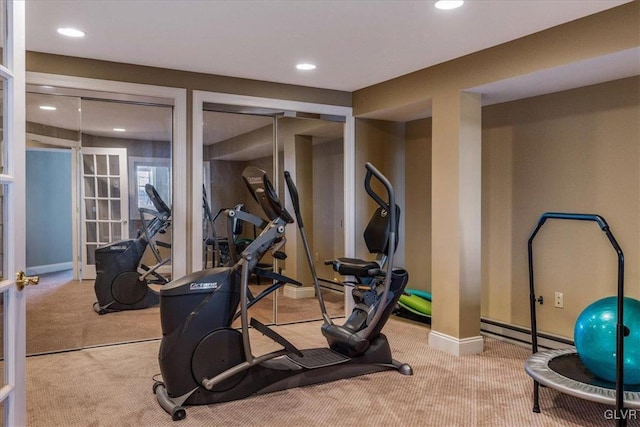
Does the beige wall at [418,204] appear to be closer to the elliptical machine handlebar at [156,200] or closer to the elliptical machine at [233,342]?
the elliptical machine at [233,342]

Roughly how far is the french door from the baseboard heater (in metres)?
3.70

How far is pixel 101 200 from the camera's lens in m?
4.11

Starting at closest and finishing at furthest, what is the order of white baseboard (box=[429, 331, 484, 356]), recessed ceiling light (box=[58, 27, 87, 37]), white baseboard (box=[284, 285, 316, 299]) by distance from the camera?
recessed ceiling light (box=[58, 27, 87, 37]), white baseboard (box=[429, 331, 484, 356]), white baseboard (box=[284, 285, 316, 299])

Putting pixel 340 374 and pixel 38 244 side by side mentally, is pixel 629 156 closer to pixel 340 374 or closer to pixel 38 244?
pixel 340 374

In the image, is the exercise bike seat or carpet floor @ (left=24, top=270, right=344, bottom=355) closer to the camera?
the exercise bike seat

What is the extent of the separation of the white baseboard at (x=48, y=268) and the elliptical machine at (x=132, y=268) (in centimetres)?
23

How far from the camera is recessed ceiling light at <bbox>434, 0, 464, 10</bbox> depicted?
2.76 m

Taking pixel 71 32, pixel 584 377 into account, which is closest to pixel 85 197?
pixel 71 32

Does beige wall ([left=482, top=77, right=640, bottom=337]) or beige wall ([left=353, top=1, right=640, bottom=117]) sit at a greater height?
beige wall ([left=353, top=1, right=640, bottom=117])

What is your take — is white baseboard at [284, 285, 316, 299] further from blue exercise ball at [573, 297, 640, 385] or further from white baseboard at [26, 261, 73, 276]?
blue exercise ball at [573, 297, 640, 385]

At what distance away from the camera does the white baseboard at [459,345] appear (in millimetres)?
3865

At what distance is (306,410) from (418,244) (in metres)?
2.99

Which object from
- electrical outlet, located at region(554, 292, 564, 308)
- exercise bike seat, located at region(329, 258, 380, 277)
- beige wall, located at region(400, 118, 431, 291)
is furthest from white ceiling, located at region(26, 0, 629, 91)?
electrical outlet, located at region(554, 292, 564, 308)

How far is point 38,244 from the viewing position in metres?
3.85
